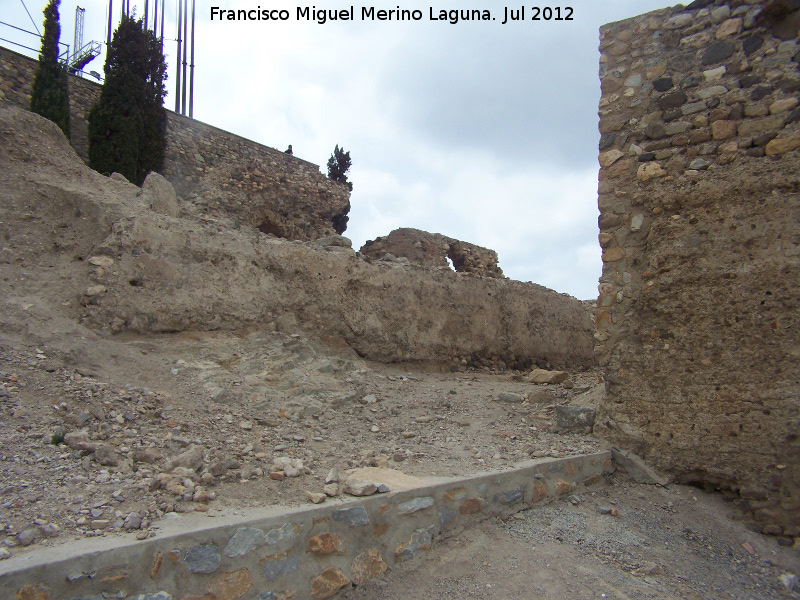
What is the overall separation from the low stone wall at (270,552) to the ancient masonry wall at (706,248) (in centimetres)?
149

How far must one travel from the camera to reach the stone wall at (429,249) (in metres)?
9.74

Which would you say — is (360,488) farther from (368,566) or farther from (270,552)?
(270,552)

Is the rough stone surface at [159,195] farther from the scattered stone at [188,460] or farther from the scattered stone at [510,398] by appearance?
the scattered stone at [510,398]

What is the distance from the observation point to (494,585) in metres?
2.65

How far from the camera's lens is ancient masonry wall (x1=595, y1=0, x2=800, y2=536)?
3609 millimetres

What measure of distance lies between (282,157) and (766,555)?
1049cm

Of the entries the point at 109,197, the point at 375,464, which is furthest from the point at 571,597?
the point at 109,197

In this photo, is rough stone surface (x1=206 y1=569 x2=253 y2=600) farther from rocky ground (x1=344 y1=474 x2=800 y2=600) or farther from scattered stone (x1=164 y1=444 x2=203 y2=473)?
scattered stone (x1=164 y1=444 x2=203 y2=473)

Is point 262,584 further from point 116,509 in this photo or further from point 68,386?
point 68,386

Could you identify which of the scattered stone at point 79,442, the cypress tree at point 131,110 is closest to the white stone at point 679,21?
the scattered stone at point 79,442

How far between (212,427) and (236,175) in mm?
8554

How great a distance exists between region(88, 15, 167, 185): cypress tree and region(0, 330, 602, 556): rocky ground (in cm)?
695

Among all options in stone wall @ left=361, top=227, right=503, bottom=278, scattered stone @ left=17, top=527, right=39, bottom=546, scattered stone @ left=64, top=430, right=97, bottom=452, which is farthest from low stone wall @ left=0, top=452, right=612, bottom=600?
stone wall @ left=361, top=227, right=503, bottom=278

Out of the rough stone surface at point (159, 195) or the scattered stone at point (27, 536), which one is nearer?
the scattered stone at point (27, 536)
